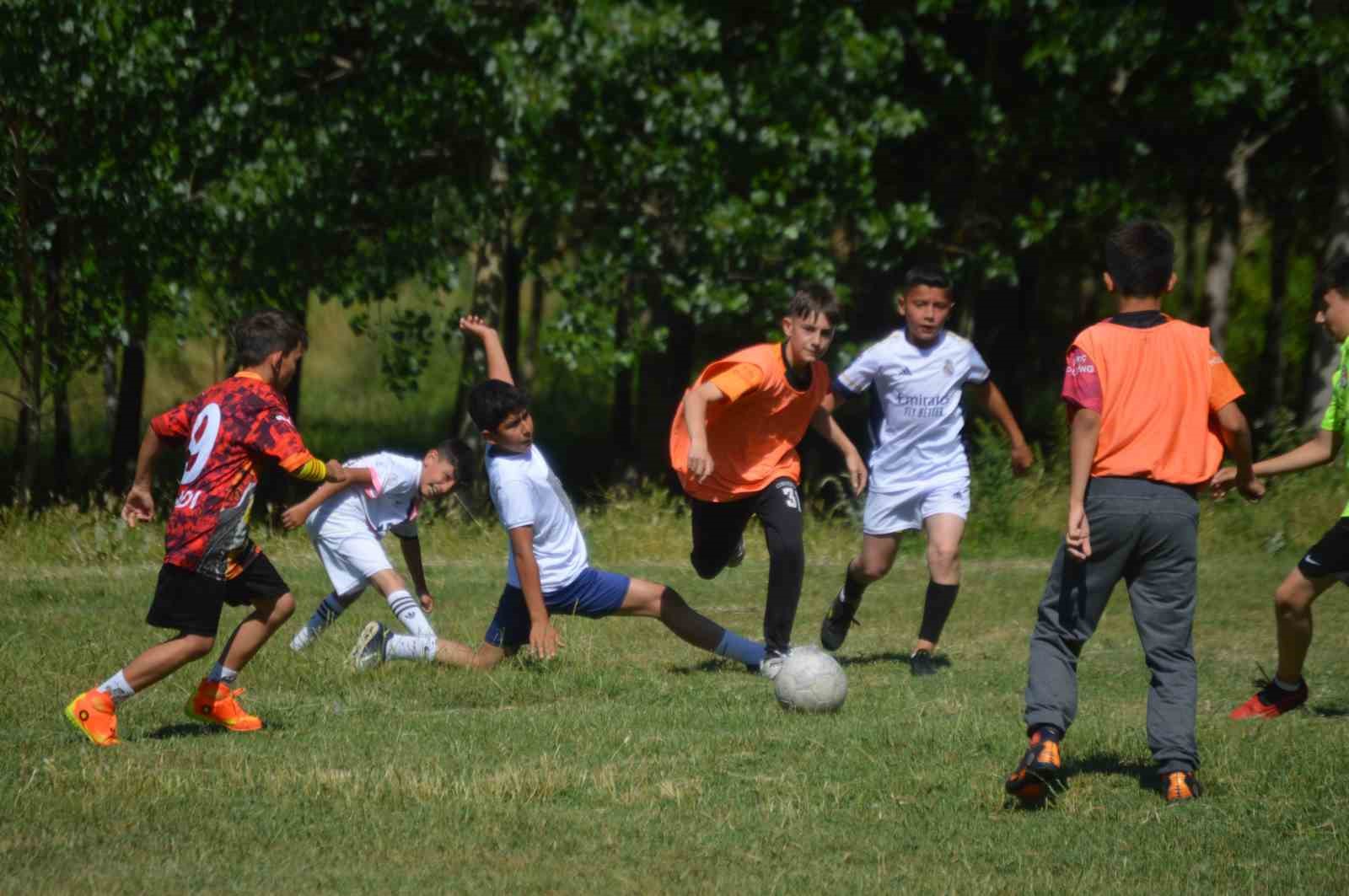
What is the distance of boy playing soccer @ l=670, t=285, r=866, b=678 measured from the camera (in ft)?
25.8

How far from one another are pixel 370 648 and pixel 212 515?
198 centimetres

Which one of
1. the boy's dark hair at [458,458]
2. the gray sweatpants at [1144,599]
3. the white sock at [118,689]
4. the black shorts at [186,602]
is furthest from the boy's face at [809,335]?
the white sock at [118,689]

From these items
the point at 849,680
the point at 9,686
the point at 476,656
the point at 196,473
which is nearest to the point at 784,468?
the point at 849,680

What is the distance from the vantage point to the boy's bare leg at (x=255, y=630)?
6.77 m

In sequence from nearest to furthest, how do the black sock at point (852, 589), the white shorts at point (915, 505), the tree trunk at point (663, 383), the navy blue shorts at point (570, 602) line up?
the navy blue shorts at point (570, 602), the white shorts at point (915, 505), the black sock at point (852, 589), the tree trunk at point (663, 383)

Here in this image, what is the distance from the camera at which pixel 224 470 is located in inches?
252

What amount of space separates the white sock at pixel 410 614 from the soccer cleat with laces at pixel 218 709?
1.67m

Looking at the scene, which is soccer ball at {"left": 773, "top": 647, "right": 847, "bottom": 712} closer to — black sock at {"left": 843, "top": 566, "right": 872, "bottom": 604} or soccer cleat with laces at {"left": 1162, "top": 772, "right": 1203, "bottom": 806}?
black sock at {"left": 843, "top": 566, "right": 872, "bottom": 604}

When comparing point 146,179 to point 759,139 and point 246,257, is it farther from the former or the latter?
point 759,139

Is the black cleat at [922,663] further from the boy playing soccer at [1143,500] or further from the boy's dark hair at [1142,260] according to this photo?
the boy's dark hair at [1142,260]

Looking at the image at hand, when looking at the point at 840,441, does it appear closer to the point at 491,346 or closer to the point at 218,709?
the point at 491,346

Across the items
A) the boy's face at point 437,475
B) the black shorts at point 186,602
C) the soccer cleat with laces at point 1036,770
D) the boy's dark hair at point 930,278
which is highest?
the boy's dark hair at point 930,278

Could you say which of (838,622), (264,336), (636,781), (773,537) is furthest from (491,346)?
(636,781)

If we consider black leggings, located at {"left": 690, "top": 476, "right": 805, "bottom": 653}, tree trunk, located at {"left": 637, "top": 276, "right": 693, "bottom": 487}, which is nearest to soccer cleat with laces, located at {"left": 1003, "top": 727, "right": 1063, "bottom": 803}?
black leggings, located at {"left": 690, "top": 476, "right": 805, "bottom": 653}
